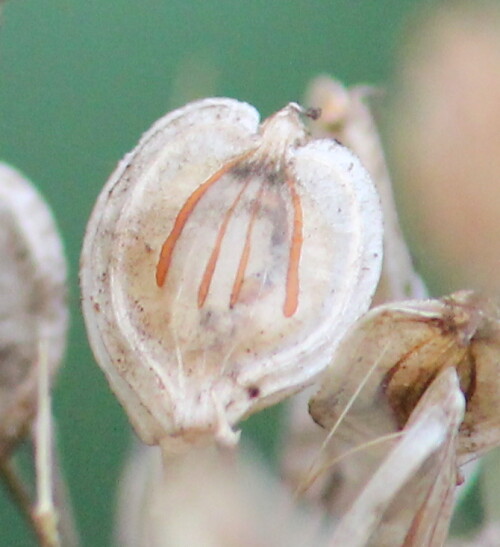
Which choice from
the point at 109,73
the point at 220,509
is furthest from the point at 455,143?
the point at 109,73

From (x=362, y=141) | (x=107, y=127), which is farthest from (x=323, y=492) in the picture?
(x=107, y=127)

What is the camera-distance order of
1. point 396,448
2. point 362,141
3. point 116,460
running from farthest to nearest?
point 116,460
point 362,141
point 396,448

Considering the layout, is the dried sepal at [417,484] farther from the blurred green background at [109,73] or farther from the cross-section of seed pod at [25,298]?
the blurred green background at [109,73]

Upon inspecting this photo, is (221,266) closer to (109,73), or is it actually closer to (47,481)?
(47,481)

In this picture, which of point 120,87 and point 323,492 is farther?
point 120,87

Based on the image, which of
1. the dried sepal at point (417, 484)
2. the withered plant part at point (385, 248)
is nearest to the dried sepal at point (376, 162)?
the withered plant part at point (385, 248)

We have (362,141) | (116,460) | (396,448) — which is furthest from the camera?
(116,460)

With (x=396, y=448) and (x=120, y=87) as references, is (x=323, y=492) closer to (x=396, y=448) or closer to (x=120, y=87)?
(x=396, y=448)
